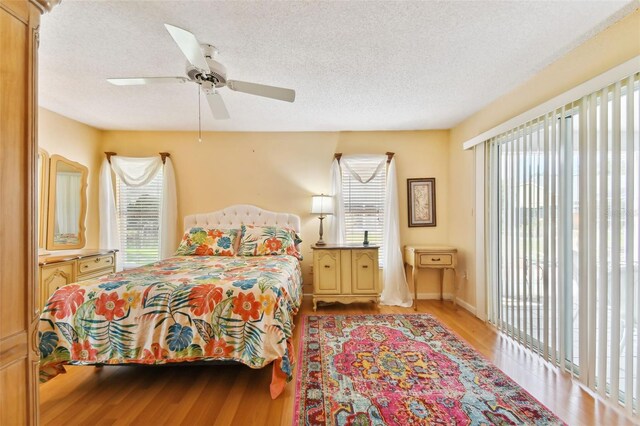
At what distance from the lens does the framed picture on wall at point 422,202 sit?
14.0 ft

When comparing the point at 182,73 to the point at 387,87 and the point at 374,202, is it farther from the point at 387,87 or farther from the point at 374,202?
the point at 374,202

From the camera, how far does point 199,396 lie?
6.41 ft

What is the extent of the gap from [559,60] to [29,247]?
344 cm

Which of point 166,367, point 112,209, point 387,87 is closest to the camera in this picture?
point 166,367

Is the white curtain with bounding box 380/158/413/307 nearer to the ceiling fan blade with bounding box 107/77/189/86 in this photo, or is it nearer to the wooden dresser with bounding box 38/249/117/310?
the ceiling fan blade with bounding box 107/77/189/86

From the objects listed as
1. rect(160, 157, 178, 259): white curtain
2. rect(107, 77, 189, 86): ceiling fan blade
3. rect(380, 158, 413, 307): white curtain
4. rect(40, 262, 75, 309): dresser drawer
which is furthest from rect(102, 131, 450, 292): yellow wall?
rect(107, 77, 189, 86): ceiling fan blade

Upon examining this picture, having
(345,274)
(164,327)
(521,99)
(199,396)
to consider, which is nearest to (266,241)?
(345,274)

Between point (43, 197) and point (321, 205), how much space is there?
332 cm

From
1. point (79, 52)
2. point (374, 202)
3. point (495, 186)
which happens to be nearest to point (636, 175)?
point (495, 186)

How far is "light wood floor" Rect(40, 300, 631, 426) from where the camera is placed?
5.69ft

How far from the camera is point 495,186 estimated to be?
3.05 meters

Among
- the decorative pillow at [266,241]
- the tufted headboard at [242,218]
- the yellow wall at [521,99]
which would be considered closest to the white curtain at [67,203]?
the tufted headboard at [242,218]

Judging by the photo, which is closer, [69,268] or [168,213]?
[69,268]

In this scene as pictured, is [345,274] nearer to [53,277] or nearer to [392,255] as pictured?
[392,255]
